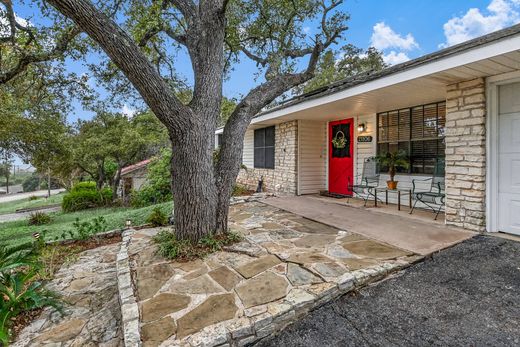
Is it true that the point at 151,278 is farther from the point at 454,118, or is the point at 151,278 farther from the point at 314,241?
the point at 454,118

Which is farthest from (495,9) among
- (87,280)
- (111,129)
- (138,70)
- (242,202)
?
(111,129)

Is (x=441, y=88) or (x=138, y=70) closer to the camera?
(x=138, y=70)

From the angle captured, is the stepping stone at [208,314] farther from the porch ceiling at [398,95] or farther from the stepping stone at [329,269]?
the porch ceiling at [398,95]

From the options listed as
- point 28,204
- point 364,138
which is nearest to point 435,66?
point 364,138

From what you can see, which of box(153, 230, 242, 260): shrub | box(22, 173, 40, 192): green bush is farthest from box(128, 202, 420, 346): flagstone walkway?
box(22, 173, 40, 192): green bush

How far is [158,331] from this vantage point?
1.80m

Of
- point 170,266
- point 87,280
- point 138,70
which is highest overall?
point 138,70

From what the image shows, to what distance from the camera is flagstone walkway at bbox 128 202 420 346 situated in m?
1.84

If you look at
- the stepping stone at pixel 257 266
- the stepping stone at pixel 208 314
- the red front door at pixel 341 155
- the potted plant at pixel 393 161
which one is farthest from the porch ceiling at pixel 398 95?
the stepping stone at pixel 208 314

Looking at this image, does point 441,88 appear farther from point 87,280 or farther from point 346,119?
point 87,280

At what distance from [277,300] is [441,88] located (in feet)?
13.9

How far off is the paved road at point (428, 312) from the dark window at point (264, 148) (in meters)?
6.31

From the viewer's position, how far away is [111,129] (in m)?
11.9

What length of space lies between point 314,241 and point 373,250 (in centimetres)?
75
